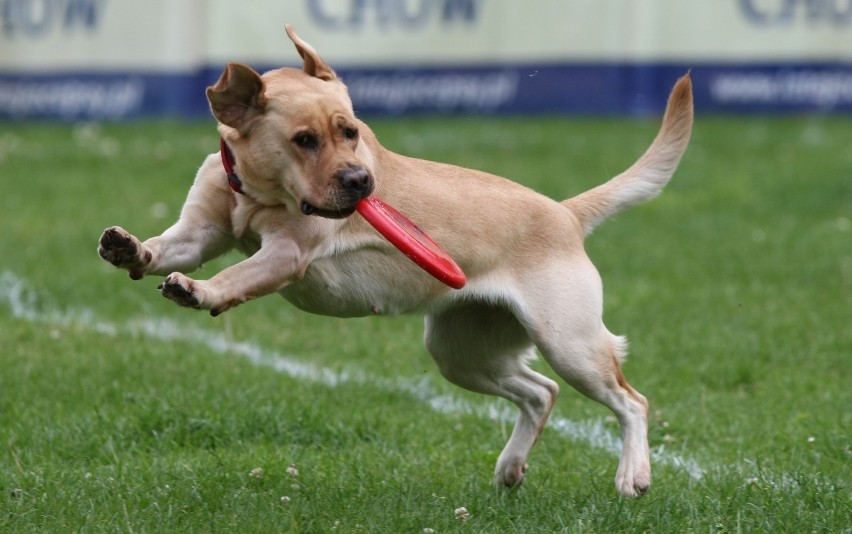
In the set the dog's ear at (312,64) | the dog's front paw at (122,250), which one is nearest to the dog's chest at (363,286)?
the dog's front paw at (122,250)

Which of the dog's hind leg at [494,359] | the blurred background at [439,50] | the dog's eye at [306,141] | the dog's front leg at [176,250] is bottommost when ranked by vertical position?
the blurred background at [439,50]

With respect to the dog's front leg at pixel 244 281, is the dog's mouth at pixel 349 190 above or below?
above

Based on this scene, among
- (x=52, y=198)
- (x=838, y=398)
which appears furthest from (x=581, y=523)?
(x=52, y=198)

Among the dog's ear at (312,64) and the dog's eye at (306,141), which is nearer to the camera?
the dog's eye at (306,141)

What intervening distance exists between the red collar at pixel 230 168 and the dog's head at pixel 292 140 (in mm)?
24

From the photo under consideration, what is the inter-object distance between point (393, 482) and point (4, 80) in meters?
11.0

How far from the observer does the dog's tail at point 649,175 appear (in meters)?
5.24

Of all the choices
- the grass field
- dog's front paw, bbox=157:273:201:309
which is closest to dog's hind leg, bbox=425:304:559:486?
the grass field

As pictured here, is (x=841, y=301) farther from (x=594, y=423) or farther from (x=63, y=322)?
(x=63, y=322)

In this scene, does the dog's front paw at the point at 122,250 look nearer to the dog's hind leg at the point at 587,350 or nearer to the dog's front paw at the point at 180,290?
the dog's front paw at the point at 180,290

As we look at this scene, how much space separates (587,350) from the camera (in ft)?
15.8

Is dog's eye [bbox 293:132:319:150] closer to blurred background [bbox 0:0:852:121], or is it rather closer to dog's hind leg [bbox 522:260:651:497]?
dog's hind leg [bbox 522:260:651:497]

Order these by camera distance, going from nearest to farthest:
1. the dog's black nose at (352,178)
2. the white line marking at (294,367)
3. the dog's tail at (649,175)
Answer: the dog's black nose at (352,178), the dog's tail at (649,175), the white line marking at (294,367)

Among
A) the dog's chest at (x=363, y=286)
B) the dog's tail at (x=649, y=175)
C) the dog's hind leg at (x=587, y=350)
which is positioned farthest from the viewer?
the dog's tail at (x=649, y=175)
